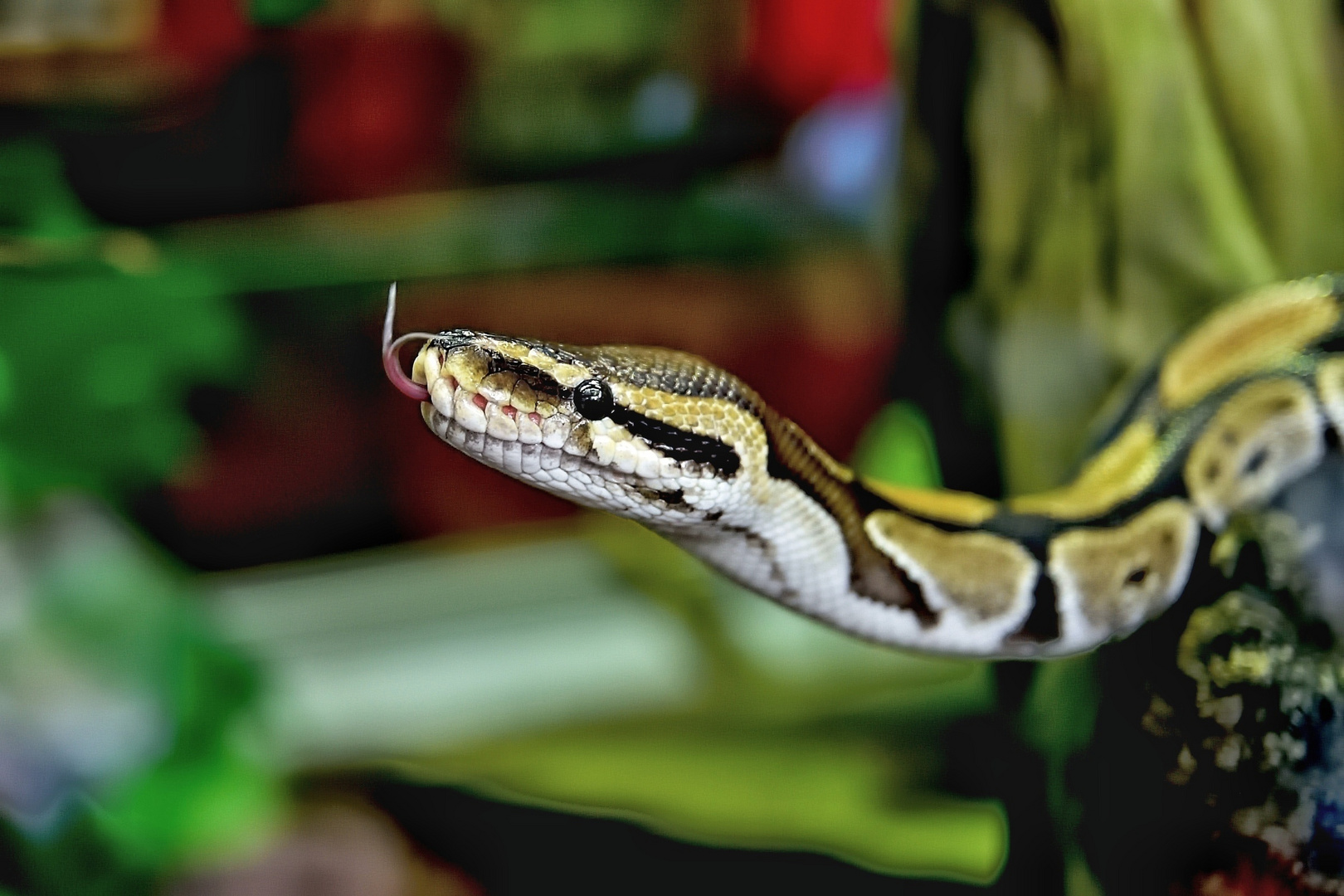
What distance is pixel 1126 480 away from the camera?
1.32 metres

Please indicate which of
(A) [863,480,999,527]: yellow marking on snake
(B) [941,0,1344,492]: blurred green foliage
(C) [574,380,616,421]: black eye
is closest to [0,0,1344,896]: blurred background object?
(B) [941,0,1344,492]: blurred green foliage

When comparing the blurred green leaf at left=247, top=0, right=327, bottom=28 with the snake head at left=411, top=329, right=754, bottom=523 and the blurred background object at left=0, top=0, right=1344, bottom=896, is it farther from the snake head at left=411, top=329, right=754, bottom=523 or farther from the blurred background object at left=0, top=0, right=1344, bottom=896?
the snake head at left=411, top=329, right=754, bottom=523

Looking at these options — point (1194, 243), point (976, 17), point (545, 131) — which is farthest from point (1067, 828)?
point (545, 131)

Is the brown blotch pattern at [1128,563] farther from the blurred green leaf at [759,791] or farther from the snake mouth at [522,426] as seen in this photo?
the blurred green leaf at [759,791]

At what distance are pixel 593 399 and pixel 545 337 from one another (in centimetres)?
128

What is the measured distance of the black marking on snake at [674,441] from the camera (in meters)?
1.01

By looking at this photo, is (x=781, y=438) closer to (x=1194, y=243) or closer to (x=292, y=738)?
(x=1194, y=243)

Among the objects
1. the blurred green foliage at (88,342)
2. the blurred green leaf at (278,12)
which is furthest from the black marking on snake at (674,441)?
the blurred green leaf at (278,12)

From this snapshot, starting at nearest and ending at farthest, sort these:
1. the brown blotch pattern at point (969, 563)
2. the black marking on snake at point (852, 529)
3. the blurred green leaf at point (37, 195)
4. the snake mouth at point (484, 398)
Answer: the snake mouth at point (484, 398) → the black marking on snake at point (852, 529) → the brown blotch pattern at point (969, 563) → the blurred green leaf at point (37, 195)

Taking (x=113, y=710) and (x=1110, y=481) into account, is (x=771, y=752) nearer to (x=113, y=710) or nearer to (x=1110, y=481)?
(x=1110, y=481)

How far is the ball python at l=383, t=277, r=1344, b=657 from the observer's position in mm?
985

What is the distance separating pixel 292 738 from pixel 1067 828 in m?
1.66

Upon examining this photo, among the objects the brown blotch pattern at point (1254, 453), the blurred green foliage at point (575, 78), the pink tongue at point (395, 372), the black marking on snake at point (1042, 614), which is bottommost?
the black marking on snake at point (1042, 614)

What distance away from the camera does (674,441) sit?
1020mm
